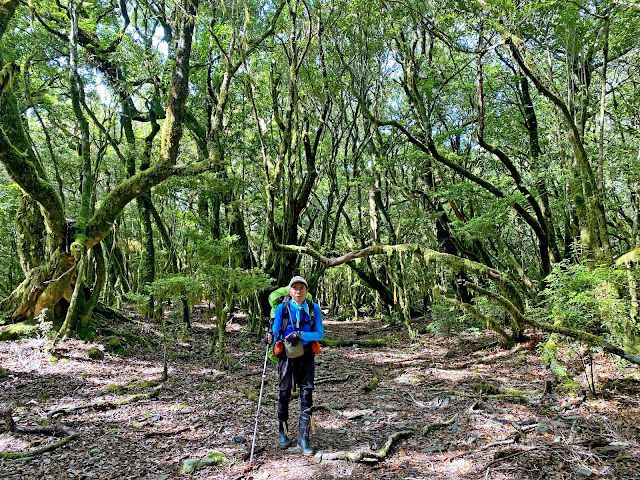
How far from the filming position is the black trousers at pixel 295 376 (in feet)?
16.3

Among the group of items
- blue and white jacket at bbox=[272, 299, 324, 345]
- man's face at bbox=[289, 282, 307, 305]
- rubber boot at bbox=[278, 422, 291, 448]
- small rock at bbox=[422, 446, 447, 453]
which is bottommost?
small rock at bbox=[422, 446, 447, 453]

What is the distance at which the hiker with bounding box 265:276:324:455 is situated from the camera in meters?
4.89

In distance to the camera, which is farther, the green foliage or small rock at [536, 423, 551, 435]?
the green foliage

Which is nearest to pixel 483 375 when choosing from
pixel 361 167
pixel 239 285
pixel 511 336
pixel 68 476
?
pixel 511 336

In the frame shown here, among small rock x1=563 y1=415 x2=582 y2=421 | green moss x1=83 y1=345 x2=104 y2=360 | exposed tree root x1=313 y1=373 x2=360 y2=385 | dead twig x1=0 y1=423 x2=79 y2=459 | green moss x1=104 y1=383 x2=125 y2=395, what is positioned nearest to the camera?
dead twig x1=0 y1=423 x2=79 y2=459

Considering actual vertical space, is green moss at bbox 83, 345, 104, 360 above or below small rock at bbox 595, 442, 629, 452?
above

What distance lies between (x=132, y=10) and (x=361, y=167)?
10.4 m

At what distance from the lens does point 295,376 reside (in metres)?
5.12

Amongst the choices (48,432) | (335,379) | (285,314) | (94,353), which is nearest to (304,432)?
(285,314)

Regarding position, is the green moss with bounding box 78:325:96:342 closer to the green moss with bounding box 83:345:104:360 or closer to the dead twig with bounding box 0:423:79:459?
the green moss with bounding box 83:345:104:360

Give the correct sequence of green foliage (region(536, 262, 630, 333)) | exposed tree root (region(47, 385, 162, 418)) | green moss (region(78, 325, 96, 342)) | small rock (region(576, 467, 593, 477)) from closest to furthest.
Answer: small rock (region(576, 467, 593, 477)), exposed tree root (region(47, 385, 162, 418)), green foliage (region(536, 262, 630, 333)), green moss (region(78, 325, 96, 342))

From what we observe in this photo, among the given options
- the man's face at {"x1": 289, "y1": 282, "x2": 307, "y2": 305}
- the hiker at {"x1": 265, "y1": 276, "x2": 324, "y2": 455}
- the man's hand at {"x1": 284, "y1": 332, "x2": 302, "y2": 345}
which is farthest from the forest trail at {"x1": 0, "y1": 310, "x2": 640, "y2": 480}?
the man's face at {"x1": 289, "y1": 282, "x2": 307, "y2": 305}

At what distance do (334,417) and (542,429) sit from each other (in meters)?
2.92

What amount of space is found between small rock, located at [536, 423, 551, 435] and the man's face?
11.1 feet
